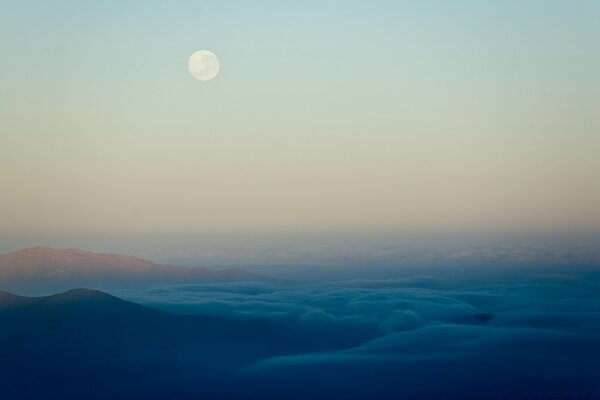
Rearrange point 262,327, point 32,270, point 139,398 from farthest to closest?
point 262,327, point 32,270, point 139,398

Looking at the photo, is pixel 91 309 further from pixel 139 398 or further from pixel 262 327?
pixel 262 327

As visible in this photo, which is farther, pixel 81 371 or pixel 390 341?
pixel 390 341

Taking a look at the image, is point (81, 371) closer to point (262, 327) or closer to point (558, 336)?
point (262, 327)

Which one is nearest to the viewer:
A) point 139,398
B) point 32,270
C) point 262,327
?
point 139,398

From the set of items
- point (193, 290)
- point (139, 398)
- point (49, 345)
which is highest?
point (193, 290)

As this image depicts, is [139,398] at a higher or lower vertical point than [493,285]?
lower

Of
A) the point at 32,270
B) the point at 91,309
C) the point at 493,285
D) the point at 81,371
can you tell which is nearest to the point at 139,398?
the point at 81,371
